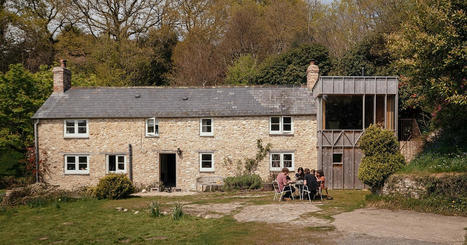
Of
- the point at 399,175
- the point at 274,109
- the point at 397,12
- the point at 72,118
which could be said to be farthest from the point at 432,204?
the point at 397,12

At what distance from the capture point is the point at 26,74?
2667 cm

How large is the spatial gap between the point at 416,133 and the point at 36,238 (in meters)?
24.1

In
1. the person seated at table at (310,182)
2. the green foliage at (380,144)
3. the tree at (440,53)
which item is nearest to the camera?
the tree at (440,53)

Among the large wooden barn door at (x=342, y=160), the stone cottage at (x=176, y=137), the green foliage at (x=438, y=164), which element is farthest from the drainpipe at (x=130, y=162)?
the green foliage at (x=438, y=164)

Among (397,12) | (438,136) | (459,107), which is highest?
(397,12)

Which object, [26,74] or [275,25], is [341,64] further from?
[26,74]

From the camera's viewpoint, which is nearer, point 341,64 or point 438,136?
point 438,136

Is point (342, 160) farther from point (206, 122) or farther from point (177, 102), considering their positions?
point (177, 102)

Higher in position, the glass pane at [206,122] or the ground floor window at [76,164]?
the glass pane at [206,122]

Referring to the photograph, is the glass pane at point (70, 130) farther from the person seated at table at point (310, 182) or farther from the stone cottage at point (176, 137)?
the person seated at table at point (310, 182)

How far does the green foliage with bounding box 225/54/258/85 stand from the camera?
127ft

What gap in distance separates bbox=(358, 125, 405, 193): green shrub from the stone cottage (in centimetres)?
727

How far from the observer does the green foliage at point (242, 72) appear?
38.6m

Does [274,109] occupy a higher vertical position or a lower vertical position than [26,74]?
lower
